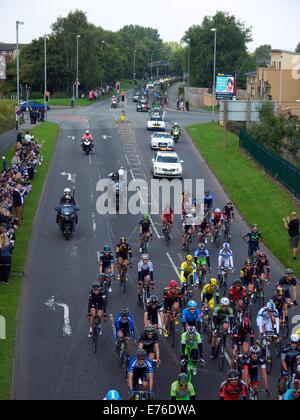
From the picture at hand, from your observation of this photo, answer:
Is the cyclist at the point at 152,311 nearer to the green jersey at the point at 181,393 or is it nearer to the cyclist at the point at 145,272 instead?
the cyclist at the point at 145,272

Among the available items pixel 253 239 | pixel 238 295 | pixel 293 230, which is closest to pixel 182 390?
pixel 238 295

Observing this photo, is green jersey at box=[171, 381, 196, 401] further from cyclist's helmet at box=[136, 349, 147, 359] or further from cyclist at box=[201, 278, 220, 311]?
cyclist at box=[201, 278, 220, 311]

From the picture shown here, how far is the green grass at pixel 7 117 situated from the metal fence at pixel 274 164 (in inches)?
778

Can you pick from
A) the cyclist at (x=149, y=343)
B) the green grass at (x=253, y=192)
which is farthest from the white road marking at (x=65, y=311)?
the green grass at (x=253, y=192)

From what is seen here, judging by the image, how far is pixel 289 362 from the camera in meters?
16.1

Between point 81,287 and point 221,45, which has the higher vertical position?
point 221,45

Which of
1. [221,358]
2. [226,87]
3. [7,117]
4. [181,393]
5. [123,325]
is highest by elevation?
[226,87]

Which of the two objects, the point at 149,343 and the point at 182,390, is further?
the point at 149,343

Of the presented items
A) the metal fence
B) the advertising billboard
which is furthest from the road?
the advertising billboard

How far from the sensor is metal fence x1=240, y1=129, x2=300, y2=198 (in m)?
39.2

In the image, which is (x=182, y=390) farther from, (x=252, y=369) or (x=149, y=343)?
(x=149, y=343)

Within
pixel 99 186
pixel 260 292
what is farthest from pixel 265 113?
pixel 260 292

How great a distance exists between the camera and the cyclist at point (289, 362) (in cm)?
1591

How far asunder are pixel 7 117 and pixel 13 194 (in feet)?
110
